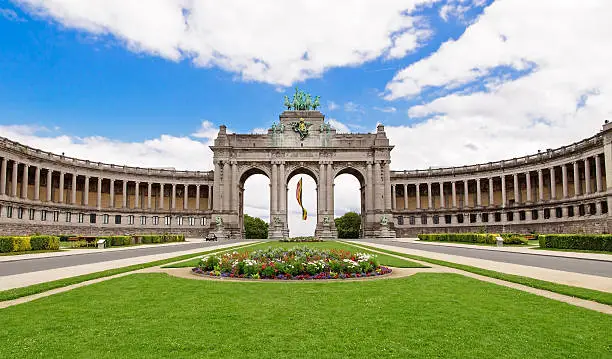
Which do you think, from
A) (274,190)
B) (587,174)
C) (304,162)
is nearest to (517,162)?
(587,174)

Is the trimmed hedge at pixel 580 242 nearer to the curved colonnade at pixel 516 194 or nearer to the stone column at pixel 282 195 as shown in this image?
the curved colonnade at pixel 516 194

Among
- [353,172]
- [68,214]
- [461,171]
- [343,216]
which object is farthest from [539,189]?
[68,214]

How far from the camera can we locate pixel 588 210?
246ft

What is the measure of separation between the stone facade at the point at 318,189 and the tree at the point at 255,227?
144 ft

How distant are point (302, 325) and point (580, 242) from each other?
127 ft

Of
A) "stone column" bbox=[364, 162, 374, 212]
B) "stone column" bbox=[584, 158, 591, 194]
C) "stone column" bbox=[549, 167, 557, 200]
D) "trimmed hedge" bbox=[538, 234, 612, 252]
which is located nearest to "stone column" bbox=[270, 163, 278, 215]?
"stone column" bbox=[364, 162, 374, 212]

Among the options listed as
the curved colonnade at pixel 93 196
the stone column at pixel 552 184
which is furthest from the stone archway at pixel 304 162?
the stone column at pixel 552 184

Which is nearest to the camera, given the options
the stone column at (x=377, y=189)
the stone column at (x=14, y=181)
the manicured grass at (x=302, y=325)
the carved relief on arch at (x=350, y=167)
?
the manicured grass at (x=302, y=325)

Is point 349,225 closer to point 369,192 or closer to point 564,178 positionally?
point 369,192

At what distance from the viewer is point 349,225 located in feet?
510

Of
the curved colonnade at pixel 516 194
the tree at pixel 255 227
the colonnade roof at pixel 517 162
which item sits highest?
the colonnade roof at pixel 517 162

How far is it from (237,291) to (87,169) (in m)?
87.0

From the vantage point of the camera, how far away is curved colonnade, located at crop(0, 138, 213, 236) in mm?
73188

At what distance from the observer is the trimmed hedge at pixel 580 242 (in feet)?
123
